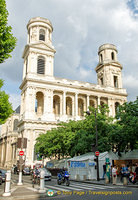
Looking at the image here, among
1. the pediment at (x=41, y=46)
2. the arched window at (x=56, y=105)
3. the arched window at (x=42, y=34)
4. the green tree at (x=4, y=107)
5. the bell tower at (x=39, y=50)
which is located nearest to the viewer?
the green tree at (x=4, y=107)

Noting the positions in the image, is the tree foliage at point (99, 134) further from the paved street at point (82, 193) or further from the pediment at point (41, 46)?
the pediment at point (41, 46)

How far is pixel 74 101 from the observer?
1836 inches

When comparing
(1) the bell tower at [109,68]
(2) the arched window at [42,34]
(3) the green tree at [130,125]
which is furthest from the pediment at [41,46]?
(3) the green tree at [130,125]

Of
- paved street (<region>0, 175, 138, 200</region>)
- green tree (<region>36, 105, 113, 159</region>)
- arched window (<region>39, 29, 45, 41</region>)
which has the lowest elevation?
paved street (<region>0, 175, 138, 200</region>)

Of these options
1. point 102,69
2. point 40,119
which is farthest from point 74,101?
point 102,69

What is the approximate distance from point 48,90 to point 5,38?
29823mm

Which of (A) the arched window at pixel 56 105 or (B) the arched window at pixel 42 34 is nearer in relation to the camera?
(A) the arched window at pixel 56 105

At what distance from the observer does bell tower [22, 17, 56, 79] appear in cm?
4476

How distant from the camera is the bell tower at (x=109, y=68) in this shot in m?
53.4

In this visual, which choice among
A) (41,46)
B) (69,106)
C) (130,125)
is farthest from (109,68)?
(130,125)

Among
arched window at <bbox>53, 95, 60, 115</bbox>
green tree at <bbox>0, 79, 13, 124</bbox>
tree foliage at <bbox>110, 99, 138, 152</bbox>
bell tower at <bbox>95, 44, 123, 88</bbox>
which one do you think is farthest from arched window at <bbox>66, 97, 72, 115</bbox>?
green tree at <bbox>0, 79, 13, 124</bbox>

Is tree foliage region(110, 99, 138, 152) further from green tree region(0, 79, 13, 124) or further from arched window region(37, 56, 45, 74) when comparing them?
arched window region(37, 56, 45, 74)

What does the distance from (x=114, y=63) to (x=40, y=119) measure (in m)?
26.6

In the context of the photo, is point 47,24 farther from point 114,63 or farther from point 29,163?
point 29,163
